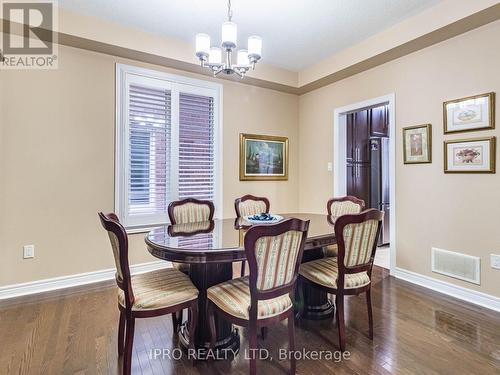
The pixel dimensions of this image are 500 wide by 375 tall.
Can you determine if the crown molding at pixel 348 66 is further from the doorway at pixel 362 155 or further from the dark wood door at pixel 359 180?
the dark wood door at pixel 359 180

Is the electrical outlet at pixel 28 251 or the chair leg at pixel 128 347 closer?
the chair leg at pixel 128 347

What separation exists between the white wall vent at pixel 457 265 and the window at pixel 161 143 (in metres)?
2.75

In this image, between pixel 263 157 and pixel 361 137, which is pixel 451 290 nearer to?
pixel 361 137

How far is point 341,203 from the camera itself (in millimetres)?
3291

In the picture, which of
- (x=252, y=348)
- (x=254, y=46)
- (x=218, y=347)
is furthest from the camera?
(x=254, y=46)

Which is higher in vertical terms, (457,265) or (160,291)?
(160,291)

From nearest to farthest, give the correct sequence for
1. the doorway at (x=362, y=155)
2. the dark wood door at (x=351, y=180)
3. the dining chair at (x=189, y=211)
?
the dining chair at (x=189, y=211) < the doorway at (x=362, y=155) < the dark wood door at (x=351, y=180)

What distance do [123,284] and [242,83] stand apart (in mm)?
3443

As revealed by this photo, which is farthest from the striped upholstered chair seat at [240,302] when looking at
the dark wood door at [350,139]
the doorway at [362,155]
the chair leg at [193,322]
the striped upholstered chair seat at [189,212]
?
the dark wood door at [350,139]

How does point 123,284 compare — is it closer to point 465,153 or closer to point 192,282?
point 192,282

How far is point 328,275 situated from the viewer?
208 centimetres

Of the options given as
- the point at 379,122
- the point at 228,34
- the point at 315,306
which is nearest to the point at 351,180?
the point at 379,122

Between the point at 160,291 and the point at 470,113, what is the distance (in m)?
3.22

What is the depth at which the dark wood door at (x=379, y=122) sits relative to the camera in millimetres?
4805
